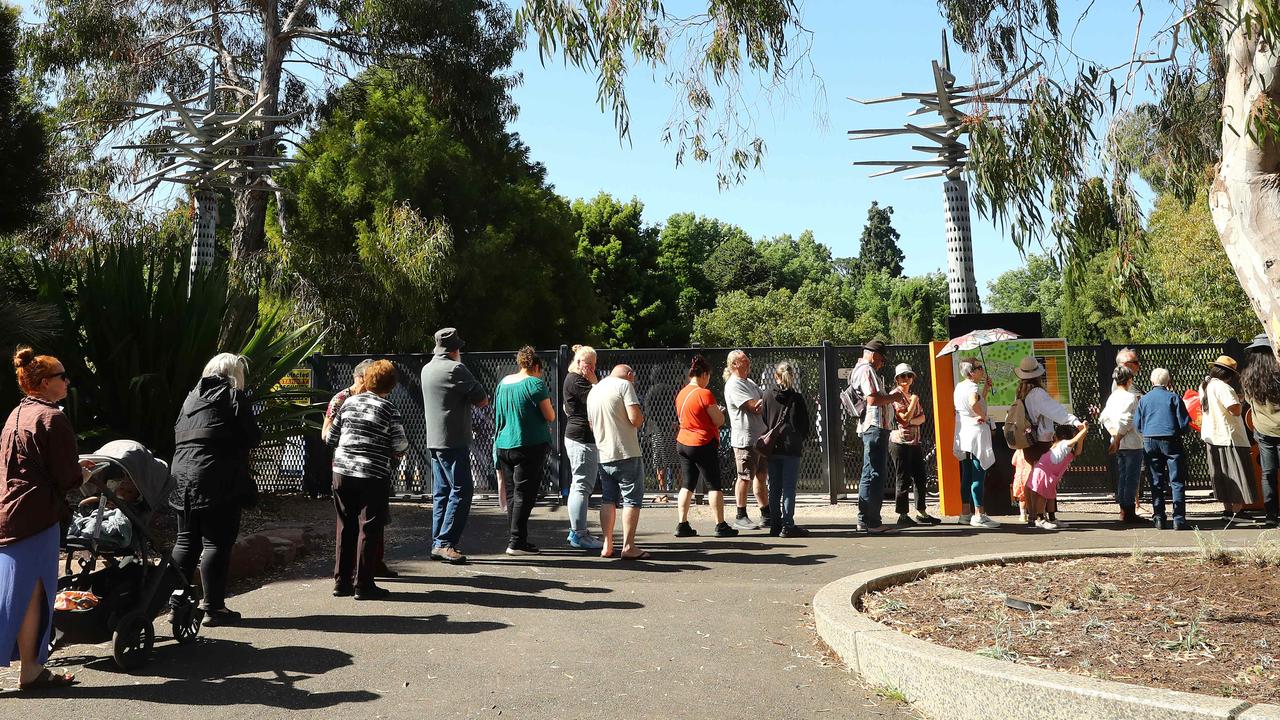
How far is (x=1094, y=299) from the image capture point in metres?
53.3

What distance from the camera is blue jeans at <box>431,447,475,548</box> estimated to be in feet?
28.1

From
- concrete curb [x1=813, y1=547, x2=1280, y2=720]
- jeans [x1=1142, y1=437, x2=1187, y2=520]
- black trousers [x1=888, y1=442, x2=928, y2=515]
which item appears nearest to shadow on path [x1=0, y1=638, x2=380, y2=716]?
concrete curb [x1=813, y1=547, x2=1280, y2=720]

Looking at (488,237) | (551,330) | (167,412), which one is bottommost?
(167,412)

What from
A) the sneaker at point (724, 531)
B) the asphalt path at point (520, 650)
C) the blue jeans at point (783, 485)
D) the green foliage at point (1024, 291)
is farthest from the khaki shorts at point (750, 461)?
the green foliage at point (1024, 291)

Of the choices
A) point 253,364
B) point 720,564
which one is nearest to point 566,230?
point 253,364

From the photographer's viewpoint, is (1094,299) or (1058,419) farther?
(1094,299)

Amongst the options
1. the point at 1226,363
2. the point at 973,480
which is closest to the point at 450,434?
the point at 973,480

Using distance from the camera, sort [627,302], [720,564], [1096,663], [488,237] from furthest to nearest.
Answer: [627,302] < [488,237] < [720,564] < [1096,663]

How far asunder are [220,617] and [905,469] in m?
6.81

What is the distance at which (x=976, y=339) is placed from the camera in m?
11.1

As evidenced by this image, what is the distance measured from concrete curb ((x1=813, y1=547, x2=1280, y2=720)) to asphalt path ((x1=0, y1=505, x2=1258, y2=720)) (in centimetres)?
14

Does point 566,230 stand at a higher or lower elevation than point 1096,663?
higher

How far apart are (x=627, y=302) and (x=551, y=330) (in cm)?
1883

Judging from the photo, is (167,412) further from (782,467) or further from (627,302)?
(627,302)
